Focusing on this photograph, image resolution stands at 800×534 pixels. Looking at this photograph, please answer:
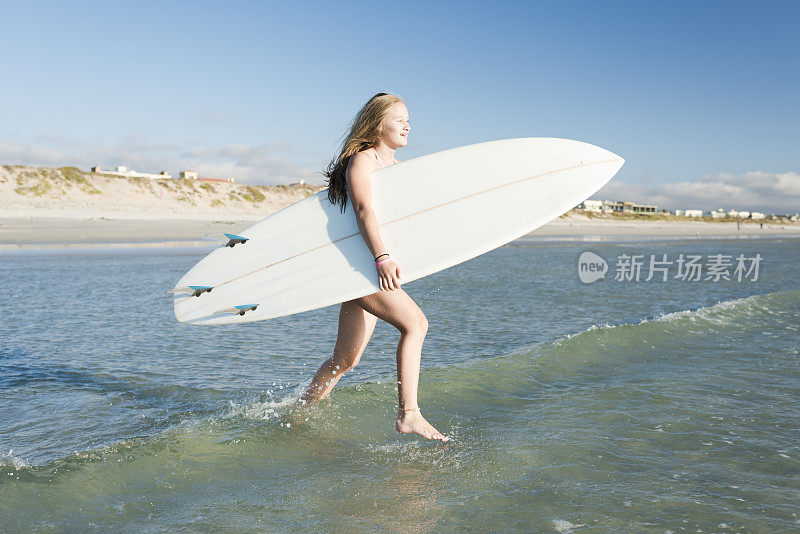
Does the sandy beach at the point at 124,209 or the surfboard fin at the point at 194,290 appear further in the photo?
the sandy beach at the point at 124,209

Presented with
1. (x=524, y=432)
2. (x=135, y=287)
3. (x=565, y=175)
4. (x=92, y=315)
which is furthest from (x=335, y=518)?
(x=135, y=287)

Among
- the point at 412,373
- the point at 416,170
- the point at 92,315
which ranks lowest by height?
the point at 92,315

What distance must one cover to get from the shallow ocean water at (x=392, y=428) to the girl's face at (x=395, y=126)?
1.60m

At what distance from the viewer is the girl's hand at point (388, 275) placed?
9.52ft

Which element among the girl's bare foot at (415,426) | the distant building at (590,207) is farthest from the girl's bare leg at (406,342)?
the distant building at (590,207)

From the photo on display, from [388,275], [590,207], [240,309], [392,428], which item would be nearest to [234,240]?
[240,309]

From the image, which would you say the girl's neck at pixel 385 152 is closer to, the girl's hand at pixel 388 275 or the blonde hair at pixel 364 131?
the blonde hair at pixel 364 131

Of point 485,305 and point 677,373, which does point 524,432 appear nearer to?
point 677,373

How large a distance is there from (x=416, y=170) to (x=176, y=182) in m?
40.9

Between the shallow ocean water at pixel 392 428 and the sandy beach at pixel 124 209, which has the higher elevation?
the sandy beach at pixel 124 209

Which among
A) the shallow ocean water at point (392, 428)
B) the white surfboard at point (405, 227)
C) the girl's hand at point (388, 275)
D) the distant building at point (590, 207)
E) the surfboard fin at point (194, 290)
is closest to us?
the shallow ocean water at point (392, 428)

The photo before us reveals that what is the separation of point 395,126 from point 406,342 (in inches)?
43.9

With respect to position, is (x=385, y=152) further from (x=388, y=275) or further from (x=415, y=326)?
(x=415, y=326)

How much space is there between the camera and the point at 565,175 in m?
3.72
